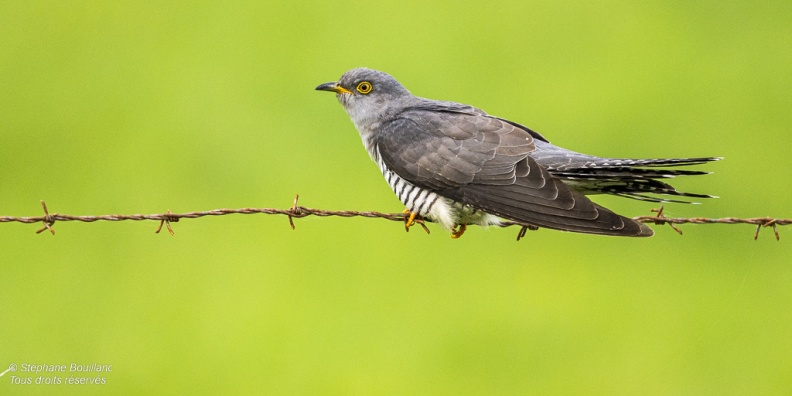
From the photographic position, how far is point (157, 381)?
7504 mm

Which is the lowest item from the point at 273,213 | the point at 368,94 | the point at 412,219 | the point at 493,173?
the point at 273,213

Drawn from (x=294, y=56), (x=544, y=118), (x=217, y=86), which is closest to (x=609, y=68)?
(x=544, y=118)

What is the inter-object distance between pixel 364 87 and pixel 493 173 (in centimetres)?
118

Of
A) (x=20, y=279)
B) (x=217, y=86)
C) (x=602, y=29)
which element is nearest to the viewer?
(x=20, y=279)

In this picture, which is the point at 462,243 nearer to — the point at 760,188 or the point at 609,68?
the point at 760,188

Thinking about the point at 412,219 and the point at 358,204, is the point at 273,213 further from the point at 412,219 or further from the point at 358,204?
the point at 358,204

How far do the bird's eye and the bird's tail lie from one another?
4.25 feet

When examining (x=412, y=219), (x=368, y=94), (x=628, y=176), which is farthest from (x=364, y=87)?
(x=628, y=176)

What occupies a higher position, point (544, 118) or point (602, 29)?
point (602, 29)

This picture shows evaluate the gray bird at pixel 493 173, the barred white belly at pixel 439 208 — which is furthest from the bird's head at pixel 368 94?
the barred white belly at pixel 439 208

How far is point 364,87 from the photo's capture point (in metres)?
5.75

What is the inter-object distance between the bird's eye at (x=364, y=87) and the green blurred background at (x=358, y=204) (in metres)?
2.55

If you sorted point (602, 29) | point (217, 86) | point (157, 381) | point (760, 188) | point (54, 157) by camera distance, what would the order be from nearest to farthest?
point (157, 381), point (760, 188), point (54, 157), point (217, 86), point (602, 29)

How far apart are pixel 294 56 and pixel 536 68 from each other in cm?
273
